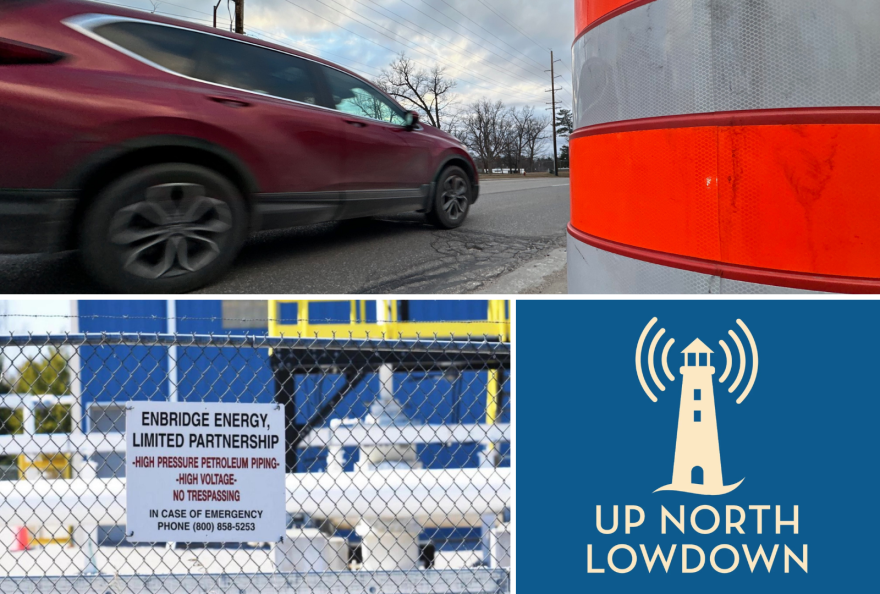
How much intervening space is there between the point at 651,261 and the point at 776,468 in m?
0.86

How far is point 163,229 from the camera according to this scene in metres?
3.59

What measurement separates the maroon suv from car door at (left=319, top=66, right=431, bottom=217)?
0.08ft

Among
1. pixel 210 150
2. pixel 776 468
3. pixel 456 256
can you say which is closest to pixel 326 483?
pixel 776 468

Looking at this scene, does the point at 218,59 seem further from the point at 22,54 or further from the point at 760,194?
the point at 760,194

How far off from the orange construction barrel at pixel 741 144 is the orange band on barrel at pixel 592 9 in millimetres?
13

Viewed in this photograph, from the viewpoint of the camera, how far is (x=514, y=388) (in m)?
2.38

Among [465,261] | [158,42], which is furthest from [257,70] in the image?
[465,261]

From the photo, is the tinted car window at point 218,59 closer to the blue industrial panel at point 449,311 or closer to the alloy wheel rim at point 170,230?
the alloy wheel rim at point 170,230

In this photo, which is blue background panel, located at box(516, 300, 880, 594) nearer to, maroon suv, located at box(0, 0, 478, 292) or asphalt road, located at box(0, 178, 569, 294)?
maroon suv, located at box(0, 0, 478, 292)

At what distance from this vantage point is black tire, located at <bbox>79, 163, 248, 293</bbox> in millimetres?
3396

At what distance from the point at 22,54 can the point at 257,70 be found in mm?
1502

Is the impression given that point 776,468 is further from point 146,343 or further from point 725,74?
point 146,343

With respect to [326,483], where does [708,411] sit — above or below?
above

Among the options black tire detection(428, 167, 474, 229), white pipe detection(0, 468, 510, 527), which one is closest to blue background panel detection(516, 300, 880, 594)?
white pipe detection(0, 468, 510, 527)
